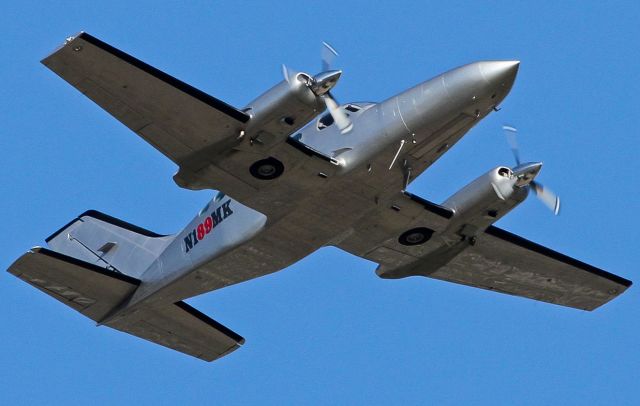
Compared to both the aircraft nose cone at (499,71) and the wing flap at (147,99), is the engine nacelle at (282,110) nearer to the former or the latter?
the wing flap at (147,99)

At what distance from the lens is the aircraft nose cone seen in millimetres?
24547

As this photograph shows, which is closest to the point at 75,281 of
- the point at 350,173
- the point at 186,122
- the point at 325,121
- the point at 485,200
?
the point at 186,122

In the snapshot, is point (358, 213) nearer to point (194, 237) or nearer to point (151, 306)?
point (194, 237)

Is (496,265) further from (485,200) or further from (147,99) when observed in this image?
(147,99)

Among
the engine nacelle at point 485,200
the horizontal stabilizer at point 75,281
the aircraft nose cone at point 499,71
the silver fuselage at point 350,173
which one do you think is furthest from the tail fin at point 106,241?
the aircraft nose cone at point 499,71

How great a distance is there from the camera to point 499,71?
2455cm

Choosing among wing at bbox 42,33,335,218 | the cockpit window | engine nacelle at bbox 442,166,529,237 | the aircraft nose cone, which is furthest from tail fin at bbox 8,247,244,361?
the aircraft nose cone

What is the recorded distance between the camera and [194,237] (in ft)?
95.3

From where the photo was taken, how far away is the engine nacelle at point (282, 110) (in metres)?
24.2

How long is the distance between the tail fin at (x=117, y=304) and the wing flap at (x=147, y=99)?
4510 mm

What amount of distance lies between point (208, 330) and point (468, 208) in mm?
7473

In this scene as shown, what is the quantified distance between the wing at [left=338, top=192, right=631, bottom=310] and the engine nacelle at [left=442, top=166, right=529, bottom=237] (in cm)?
59

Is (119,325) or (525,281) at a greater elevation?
(525,281)

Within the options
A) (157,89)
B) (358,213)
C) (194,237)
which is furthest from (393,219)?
(157,89)
